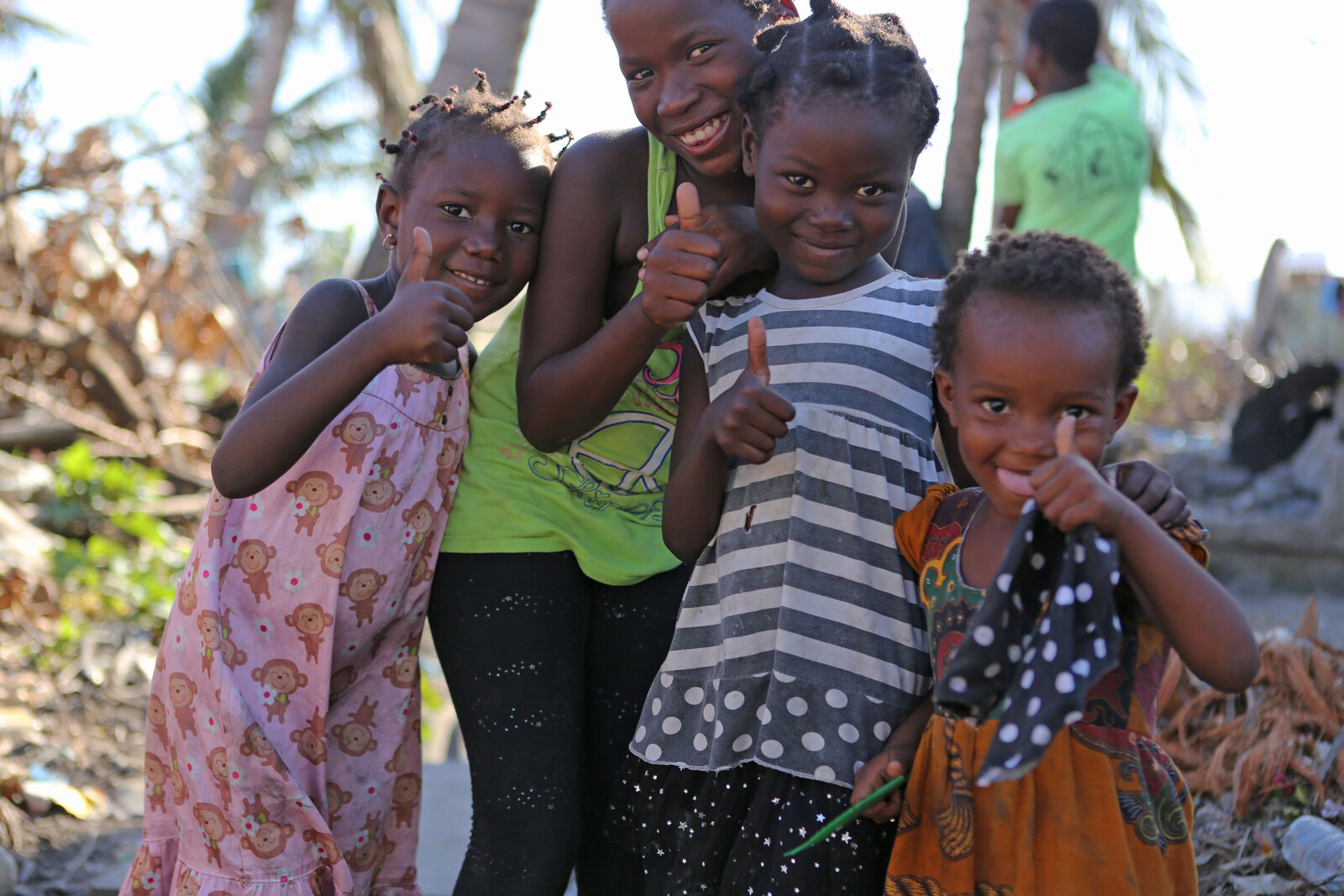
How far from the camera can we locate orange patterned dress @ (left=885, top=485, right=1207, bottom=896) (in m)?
1.53

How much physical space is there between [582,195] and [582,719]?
993 millimetres

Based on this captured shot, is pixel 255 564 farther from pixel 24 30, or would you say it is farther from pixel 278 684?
pixel 24 30

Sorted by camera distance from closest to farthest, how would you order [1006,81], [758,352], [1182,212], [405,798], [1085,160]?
[758,352] → [405,798] → [1085,160] → [1006,81] → [1182,212]

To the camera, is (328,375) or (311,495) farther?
(311,495)

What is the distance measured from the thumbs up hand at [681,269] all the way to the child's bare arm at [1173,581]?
22.9 inches

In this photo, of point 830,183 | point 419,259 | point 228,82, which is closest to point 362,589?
point 419,259

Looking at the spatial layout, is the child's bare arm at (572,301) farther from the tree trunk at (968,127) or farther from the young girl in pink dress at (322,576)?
the tree trunk at (968,127)

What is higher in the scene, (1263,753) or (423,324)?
(423,324)

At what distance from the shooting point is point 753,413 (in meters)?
1.64

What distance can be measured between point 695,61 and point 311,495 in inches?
41.3

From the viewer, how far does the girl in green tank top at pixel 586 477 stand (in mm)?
1965

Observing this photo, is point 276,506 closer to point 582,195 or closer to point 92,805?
point 582,195

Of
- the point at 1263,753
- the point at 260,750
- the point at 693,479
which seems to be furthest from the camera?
the point at 1263,753

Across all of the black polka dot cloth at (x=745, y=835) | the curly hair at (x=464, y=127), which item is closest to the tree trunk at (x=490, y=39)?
the curly hair at (x=464, y=127)
